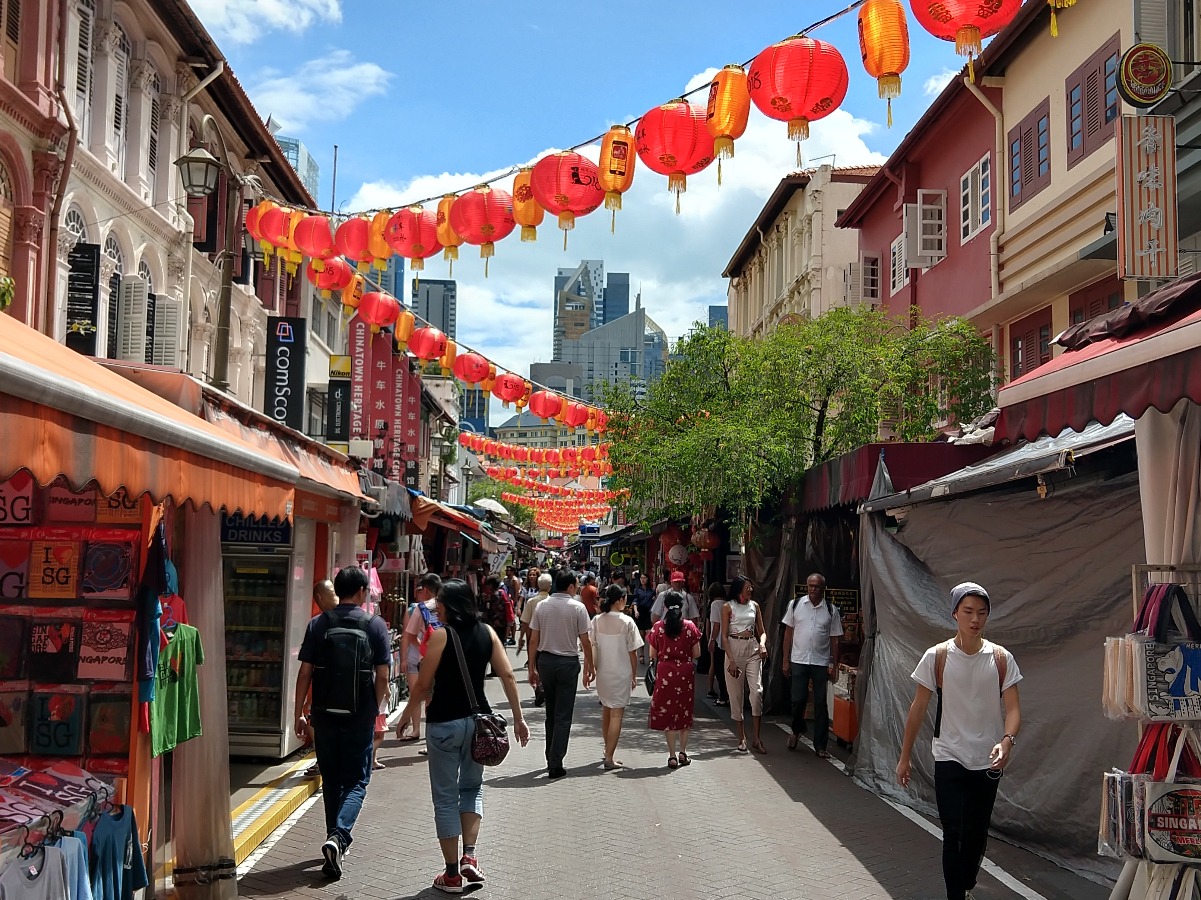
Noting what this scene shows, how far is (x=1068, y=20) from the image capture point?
16734 mm

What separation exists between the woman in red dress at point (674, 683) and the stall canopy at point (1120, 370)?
18.6 ft

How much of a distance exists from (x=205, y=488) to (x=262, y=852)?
349 cm

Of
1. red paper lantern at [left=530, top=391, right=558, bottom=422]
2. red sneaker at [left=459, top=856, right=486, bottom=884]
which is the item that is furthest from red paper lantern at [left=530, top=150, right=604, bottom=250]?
red paper lantern at [left=530, top=391, right=558, bottom=422]

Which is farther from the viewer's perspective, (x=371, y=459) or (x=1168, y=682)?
(x=371, y=459)

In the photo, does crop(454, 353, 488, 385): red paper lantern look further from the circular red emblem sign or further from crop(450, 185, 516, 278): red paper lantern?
the circular red emblem sign

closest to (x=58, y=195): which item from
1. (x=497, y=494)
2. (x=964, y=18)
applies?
(x=964, y=18)

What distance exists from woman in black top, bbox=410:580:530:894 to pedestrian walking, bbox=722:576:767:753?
5459mm

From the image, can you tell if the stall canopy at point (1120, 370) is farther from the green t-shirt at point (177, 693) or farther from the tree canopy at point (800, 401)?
the tree canopy at point (800, 401)

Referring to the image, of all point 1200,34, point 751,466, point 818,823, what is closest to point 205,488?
point 818,823

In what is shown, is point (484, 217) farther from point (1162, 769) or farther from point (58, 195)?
point (1162, 769)

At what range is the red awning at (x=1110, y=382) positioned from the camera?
4.81 meters

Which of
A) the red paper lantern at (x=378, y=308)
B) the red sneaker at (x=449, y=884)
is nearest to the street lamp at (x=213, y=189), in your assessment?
the red sneaker at (x=449, y=884)

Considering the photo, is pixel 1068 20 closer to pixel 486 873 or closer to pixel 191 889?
pixel 486 873

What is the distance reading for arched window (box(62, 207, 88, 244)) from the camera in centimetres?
1617
